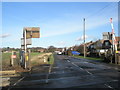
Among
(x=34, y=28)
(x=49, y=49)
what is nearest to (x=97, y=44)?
(x=34, y=28)

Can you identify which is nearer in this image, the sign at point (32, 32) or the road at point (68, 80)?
the road at point (68, 80)

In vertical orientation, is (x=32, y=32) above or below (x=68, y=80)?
above

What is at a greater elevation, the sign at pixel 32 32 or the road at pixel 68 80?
the sign at pixel 32 32

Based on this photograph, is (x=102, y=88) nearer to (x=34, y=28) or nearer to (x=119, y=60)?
(x=34, y=28)

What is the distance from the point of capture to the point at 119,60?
2788 centimetres

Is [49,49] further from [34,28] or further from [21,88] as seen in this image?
[21,88]

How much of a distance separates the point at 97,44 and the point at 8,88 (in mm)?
86313

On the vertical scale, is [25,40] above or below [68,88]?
above

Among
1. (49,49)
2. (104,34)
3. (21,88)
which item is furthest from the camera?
(49,49)

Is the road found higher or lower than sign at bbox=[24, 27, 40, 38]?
lower

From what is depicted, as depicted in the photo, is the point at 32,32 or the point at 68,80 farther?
the point at 32,32

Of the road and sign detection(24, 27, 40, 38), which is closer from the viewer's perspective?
the road

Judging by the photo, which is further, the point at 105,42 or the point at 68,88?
the point at 105,42

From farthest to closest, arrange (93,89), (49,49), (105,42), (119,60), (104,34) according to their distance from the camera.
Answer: (49,49) < (105,42) < (104,34) < (119,60) < (93,89)
